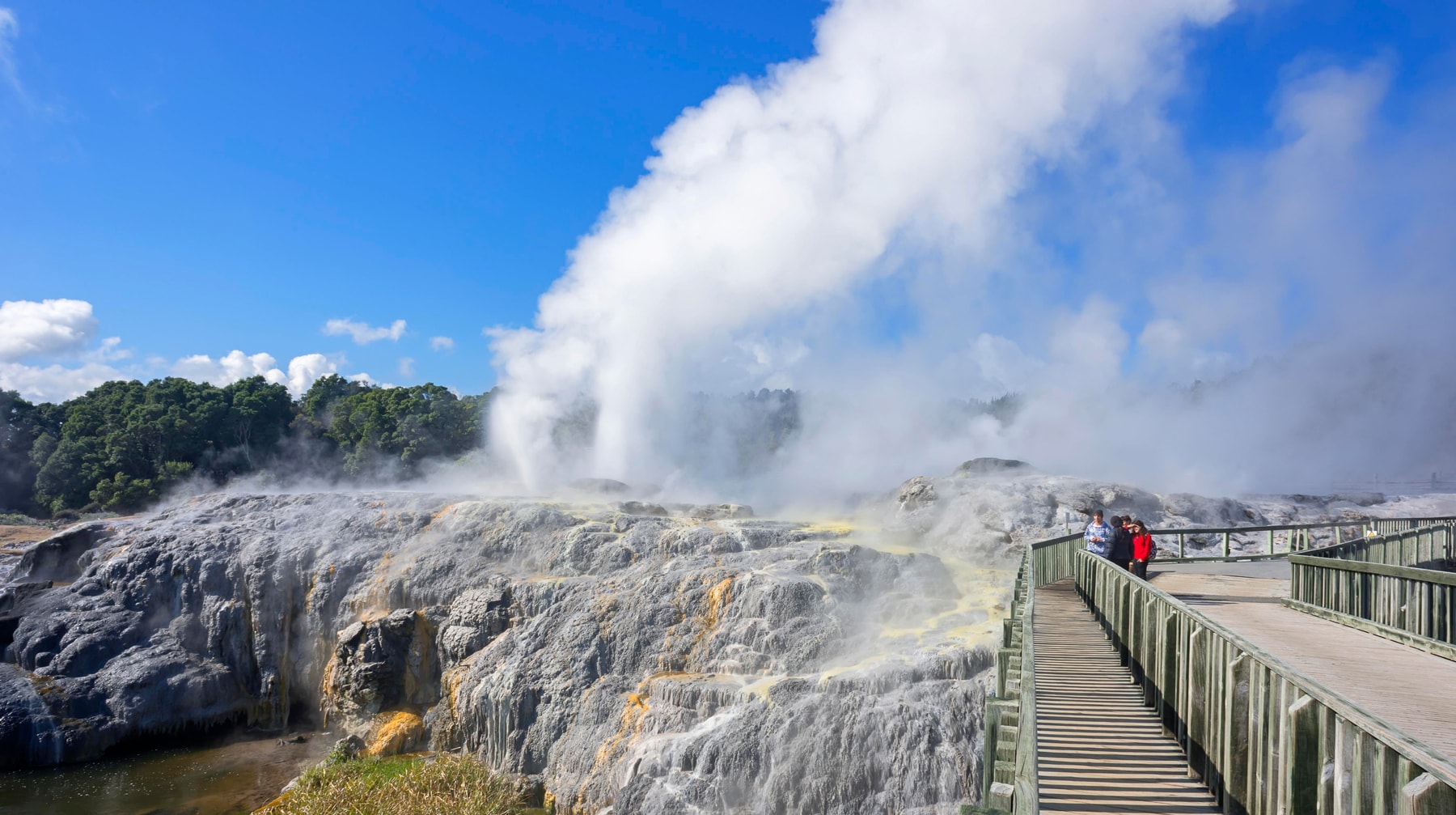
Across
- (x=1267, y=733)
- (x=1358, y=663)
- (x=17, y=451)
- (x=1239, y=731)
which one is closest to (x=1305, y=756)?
(x=1267, y=733)

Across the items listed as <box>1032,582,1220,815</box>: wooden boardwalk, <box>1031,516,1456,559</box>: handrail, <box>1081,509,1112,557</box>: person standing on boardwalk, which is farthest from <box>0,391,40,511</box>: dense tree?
<box>1032,582,1220,815</box>: wooden boardwalk

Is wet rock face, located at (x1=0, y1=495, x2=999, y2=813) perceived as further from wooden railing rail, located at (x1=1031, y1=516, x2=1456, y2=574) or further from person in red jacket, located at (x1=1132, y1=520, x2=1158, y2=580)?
person in red jacket, located at (x1=1132, y1=520, x2=1158, y2=580)

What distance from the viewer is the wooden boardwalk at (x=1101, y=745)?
5.05m

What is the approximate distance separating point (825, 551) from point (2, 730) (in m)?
23.0

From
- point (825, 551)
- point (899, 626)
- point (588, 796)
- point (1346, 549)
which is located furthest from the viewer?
point (825, 551)

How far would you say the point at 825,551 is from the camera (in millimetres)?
20719

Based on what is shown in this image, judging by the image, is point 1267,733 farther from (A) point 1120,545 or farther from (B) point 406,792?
(B) point 406,792

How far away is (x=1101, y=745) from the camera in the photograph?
6109mm

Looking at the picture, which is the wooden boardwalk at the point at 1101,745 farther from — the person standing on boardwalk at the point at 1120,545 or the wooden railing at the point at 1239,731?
the person standing on boardwalk at the point at 1120,545

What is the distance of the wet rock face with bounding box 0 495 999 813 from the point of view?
14930 mm

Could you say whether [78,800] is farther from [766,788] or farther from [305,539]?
[766,788]

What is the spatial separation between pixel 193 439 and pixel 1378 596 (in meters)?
64.5

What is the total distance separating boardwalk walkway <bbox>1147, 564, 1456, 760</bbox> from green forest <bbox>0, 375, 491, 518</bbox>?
51.7m

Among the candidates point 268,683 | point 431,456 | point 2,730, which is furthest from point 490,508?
point 431,456
